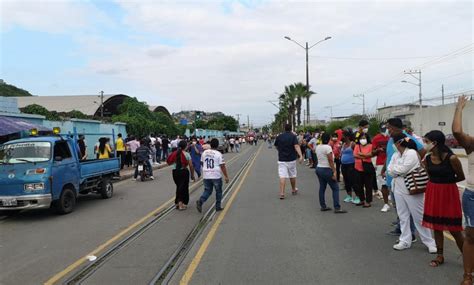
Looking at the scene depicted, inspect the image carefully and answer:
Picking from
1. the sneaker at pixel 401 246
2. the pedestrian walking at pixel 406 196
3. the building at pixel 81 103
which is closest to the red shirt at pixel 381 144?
the pedestrian walking at pixel 406 196

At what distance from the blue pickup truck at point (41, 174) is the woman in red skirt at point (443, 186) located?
25.3 feet

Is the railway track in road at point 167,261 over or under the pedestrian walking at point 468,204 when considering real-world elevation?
under

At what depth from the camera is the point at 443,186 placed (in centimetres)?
545

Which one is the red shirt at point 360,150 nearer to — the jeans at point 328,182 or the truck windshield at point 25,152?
the jeans at point 328,182

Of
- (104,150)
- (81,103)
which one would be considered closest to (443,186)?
(104,150)

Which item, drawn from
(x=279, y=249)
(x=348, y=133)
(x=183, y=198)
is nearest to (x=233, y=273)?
(x=279, y=249)

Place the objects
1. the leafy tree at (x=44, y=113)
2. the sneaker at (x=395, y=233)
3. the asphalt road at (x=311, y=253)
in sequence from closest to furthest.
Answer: the asphalt road at (x=311, y=253), the sneaker at (x=395, y=233), the leafy tree at (x=44, y=113)

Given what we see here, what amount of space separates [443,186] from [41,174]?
26.3 feet

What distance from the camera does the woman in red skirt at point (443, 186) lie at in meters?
5.38

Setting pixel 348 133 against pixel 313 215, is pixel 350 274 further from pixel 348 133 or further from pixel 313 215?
pixel 348 133

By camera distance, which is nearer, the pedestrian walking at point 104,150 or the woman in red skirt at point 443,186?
the woman in red skirt at point 443,186

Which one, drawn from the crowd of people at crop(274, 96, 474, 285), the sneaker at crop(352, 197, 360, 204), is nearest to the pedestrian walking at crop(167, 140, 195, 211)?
the sneaker at crop(352, 197, 360, 204)

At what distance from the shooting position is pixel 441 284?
4.99 m

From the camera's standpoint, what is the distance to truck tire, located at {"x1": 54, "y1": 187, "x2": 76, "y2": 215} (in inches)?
398
